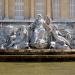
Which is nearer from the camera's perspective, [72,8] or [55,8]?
[72,8]

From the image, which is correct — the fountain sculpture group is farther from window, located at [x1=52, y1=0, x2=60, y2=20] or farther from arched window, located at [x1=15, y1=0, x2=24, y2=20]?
window, located at [x1=52, y1=0, x2=60, y2=20]

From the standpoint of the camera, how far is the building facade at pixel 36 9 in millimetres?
51406

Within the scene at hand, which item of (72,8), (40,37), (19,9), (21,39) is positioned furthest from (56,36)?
(19,9)

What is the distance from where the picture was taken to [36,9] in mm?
52094

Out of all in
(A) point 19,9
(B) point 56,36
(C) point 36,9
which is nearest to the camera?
(B) point 56,36

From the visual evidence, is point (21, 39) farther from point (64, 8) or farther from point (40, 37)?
point (64, 8)

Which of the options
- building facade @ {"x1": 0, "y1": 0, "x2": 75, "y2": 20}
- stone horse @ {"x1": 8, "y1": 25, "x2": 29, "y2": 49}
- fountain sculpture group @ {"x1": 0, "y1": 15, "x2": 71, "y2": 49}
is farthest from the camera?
building facade @ {"x1": 0, "y1": 0, "x2": 75, "y2": 20}

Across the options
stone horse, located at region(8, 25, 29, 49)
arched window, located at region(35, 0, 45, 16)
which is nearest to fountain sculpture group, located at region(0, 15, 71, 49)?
stone horse, located at region(8, 25, 29, 49)

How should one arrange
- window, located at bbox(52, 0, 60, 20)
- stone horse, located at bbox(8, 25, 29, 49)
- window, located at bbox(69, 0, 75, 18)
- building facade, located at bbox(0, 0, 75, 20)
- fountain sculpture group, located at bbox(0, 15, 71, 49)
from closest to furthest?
stone horse, located at bbox(8, 25, 29, 49), fountain sculpture group, located at bbox(0, 15, 71, 49), building facade, located at bbox(0, 0, 75, 20), window, located at bbox(69, 0, 75, 18), window, located at bbox(52, 0, 60, 20)

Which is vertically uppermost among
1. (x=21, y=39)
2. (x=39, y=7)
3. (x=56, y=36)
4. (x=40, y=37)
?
(x=39, y=7)

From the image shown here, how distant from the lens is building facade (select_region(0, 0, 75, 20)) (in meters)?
51.4

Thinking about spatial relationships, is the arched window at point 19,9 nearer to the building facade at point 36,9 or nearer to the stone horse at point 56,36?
the building facade at point 36,9

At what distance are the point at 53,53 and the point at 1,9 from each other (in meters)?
30.3

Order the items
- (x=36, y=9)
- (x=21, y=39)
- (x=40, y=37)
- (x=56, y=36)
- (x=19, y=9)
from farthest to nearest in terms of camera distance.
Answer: (x=36, y=9)
(x=19, y=9)
(x=40, y=37)
(x=21, y=39)
(x=56, y=36)
